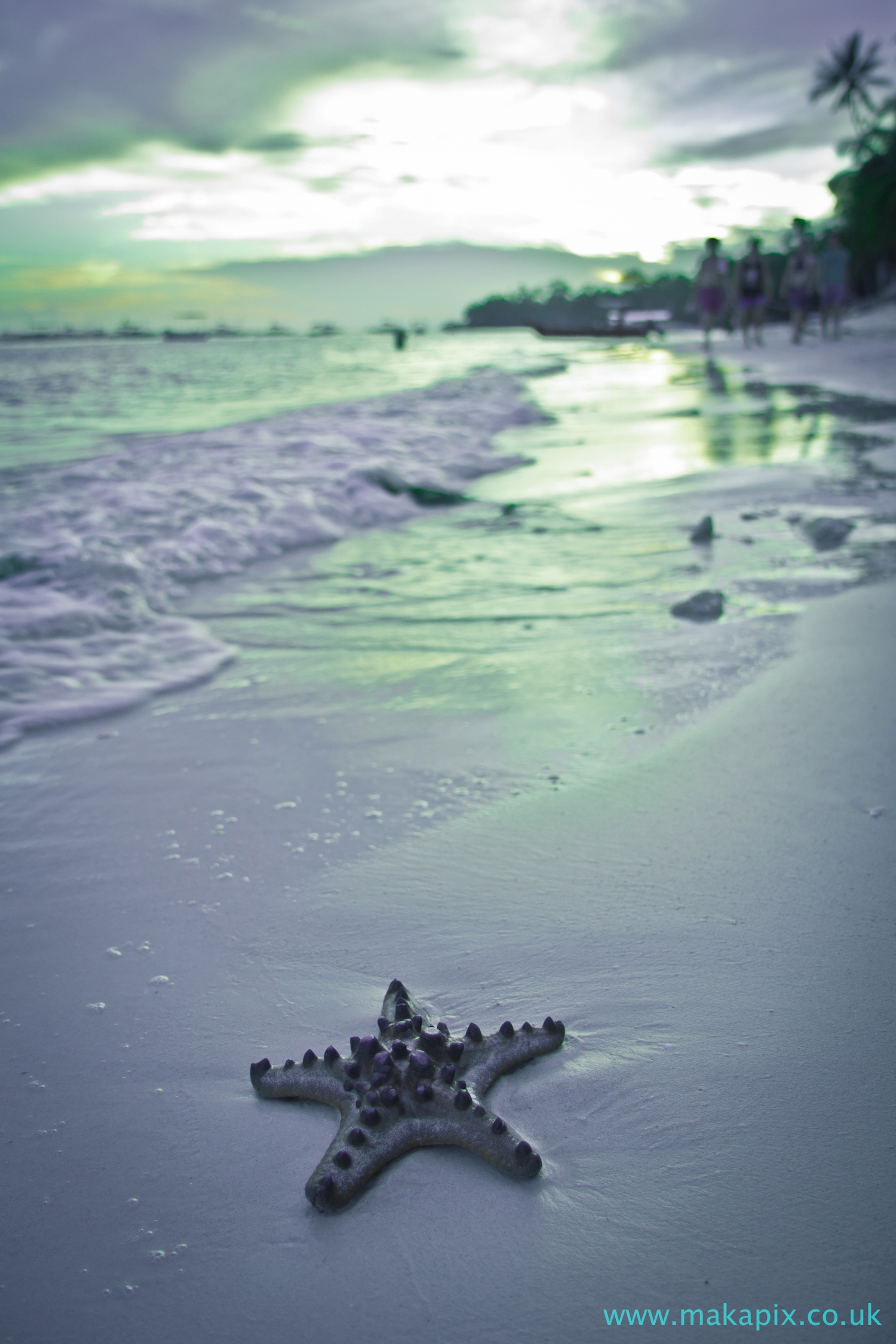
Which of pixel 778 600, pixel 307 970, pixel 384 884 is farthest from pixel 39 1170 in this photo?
pixel 778 600

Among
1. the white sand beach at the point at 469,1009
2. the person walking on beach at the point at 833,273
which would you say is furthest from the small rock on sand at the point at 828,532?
the person walking on beach at the point at 833,273

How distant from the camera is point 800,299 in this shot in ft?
64.6

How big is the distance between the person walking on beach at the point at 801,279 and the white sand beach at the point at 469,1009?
18.0 metres

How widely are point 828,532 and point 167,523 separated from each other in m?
5.49

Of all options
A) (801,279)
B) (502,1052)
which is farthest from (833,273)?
(502,1052)

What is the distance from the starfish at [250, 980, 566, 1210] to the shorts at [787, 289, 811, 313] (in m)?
21.4

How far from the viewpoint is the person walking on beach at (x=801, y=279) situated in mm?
18312

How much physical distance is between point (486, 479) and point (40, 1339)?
30.5 feet

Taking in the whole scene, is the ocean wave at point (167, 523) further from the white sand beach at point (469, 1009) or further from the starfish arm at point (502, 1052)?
the starfish arm at point (502, 1052)

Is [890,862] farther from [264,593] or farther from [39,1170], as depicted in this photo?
[264,593]

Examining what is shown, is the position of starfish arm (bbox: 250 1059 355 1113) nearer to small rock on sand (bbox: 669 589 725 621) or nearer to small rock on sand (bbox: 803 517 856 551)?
small rock on sand (bbox: 669 589 725 621)

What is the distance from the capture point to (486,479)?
396 inches

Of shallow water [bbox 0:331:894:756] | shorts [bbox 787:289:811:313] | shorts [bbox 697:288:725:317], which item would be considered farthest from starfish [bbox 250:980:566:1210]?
shorts [bbox 697:288:725:317]

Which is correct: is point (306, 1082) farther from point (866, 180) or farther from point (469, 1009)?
→ point (866, 180)
